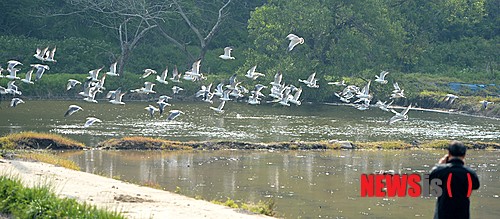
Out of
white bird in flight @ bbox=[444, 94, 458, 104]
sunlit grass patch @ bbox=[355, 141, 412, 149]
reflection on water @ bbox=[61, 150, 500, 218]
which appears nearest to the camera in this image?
reflection on water @ bbox=[61, 150, 500, 218]

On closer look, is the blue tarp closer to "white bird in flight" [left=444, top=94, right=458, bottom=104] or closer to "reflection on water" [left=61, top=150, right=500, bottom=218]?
"white bird in flight" [left=444, top=94, right=458, bottom=104]

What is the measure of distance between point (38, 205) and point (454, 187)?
6745 millimetres

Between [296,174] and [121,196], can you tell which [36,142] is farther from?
[121,196]

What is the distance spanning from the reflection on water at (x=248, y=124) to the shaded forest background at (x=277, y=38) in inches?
143

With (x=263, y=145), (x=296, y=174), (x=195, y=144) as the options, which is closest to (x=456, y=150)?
(x=296, y=174)

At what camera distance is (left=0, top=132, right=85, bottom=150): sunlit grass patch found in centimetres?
2992

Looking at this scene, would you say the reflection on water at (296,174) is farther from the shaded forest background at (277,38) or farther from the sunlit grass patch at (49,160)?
the shaded forest background at (277,38)

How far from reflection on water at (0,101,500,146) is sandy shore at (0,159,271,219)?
986cm

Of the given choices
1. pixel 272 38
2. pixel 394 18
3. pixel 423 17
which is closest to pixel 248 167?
pixel 272 38

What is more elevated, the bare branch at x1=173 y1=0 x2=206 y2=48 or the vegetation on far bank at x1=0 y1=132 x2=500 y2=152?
the bare branch at x1=173 y1=0 x2=206 y2=48

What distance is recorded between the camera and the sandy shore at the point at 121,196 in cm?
1772

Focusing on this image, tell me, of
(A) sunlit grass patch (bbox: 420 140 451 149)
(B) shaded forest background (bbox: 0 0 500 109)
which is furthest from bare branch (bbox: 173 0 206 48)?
(A) sunlit grass patch (bbox: 420 140 451 149)

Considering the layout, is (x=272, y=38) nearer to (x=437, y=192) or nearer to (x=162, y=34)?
(x=162, y=34)

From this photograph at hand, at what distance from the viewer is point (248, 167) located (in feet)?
94.2
